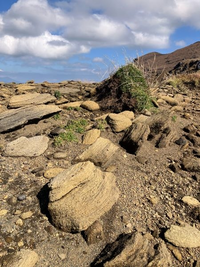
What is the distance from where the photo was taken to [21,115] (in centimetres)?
714

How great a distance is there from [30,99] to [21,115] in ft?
4.08

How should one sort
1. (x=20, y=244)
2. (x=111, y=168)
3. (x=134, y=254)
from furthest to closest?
1. (x=111, y=168)
2. (x=20, y=244)
3. (x=134, y=254)

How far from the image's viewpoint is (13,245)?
13.3 feet

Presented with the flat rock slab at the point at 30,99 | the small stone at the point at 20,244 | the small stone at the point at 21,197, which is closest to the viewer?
the small stone at the point at 20,244

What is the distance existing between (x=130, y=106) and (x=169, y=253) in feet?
15.2

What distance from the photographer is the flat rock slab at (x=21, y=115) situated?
22.4ft

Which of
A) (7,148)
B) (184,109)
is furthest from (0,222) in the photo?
(184,109)

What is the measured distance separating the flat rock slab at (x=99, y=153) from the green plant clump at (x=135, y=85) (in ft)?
7.72

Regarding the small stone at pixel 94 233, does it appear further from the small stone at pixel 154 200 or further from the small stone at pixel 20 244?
the small stone at pixel 154 200

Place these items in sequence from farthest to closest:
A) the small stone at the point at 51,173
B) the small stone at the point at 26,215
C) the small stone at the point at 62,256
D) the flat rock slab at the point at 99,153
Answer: the flat rock slab at the point at 99,153 < the small stone at the point at 51,173 < the small stone at the point at 26,215 < the small stone at the point at 62,256

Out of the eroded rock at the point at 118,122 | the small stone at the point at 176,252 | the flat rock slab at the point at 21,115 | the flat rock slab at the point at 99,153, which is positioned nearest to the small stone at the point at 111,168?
the flat rock slab at the point at 99,153

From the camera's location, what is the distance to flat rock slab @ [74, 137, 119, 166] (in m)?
5.74

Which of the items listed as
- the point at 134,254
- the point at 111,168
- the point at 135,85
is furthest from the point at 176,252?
the point at 135,85

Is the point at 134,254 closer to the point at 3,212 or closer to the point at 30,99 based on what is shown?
the point at 3,212
